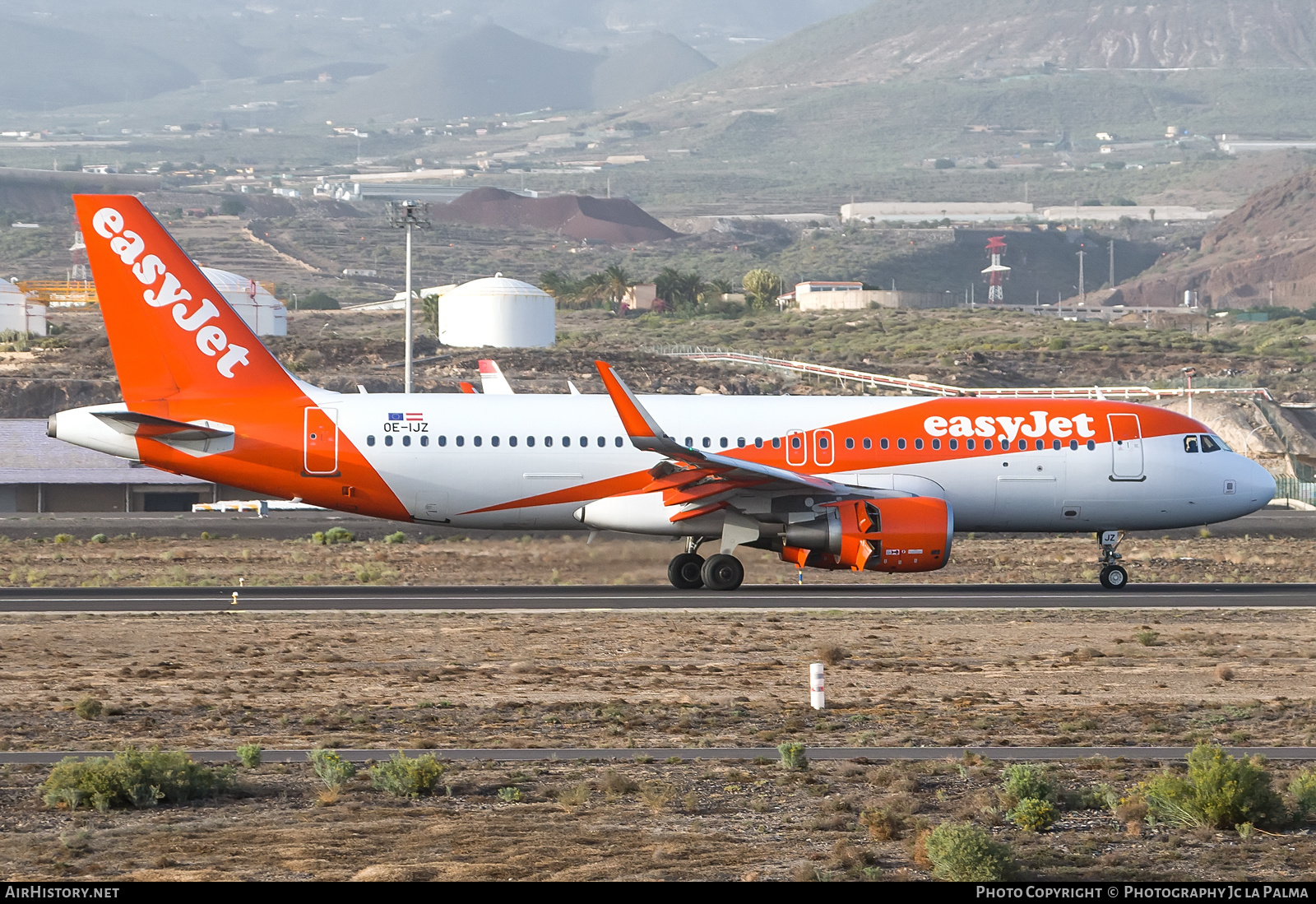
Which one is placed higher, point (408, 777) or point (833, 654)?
point (833, 654)

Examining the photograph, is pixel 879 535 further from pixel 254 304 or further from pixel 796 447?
pixel 254 304

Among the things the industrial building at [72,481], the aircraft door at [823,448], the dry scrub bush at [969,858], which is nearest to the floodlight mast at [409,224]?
the industrial building at [72,481]

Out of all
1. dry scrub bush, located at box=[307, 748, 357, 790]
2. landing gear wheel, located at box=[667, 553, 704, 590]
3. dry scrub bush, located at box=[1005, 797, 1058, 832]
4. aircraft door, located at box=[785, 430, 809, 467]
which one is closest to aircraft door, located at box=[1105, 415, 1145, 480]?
aircraft door, located at box=[785, 430, 809, 467]

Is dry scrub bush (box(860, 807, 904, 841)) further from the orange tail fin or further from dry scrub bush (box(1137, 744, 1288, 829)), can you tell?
the orange tail fin

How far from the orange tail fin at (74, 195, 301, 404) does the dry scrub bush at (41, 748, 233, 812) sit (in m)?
18.4

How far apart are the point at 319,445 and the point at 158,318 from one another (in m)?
4.03

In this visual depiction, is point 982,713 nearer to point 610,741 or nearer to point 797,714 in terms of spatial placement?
point 797,714

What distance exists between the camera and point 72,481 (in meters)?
63.0

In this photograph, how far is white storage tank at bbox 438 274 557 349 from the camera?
112 metres

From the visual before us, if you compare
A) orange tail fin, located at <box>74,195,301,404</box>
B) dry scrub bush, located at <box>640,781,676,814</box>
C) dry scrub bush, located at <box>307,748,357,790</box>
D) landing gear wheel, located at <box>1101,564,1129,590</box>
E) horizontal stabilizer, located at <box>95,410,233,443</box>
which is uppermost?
orange tail fin, located at <box>74,195,301,404</box>

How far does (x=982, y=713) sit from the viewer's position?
1908 cm

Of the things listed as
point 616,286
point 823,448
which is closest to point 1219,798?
point 823,448
